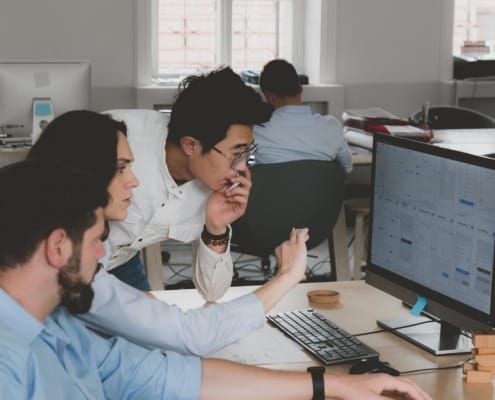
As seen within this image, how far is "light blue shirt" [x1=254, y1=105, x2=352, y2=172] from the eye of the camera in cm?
412

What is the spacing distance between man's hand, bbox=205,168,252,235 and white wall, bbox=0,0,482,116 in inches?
137

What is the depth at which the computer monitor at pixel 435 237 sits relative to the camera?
75.0 inches

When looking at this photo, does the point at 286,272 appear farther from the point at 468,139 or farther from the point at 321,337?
the point at 468,139

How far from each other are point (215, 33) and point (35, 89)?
2.24 metres

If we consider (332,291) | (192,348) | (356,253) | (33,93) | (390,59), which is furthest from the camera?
(390,59)

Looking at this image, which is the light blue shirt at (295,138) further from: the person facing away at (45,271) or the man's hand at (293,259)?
the person facing away at (45,271)

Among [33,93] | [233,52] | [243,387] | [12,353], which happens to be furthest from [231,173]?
[233,52]

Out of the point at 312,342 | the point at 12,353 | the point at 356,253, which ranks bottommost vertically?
the point at 356,253

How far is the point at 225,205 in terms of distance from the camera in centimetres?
248

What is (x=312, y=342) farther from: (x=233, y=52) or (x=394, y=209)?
(x=233, y=52)

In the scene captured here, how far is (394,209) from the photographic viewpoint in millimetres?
2182

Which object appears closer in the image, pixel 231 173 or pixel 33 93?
pixel 231 173

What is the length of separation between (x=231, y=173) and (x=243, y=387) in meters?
0.80

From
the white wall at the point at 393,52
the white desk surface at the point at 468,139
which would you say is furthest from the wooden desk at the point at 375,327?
the white wall at the point at 393,52
